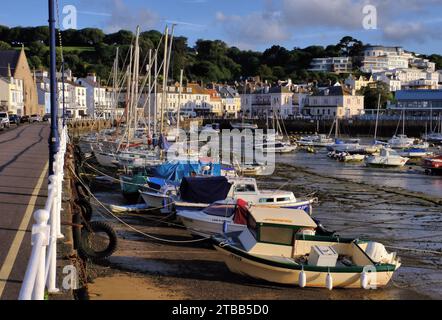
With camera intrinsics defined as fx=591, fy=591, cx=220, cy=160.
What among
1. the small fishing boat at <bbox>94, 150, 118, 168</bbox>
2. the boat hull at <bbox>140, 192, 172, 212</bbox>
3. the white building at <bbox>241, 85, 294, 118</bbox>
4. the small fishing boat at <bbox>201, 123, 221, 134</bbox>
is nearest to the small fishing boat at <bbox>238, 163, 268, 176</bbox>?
the small fishing boat at <bbox>94, 150, 118, 168</bbox>

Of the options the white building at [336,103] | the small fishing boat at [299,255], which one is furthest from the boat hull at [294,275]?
the white building at [336,103]

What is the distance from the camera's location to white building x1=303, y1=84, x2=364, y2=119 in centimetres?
14338

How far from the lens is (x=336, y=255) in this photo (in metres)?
14.9

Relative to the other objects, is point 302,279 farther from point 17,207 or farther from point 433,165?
point 433,165

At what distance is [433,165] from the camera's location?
5047cm

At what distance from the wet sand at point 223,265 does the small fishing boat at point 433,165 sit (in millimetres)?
21528

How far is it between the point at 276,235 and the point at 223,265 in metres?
1.95

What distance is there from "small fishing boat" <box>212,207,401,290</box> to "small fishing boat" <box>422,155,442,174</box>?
36914 millimetres

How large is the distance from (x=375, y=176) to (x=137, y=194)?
26.3m

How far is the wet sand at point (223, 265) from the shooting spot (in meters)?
13.8

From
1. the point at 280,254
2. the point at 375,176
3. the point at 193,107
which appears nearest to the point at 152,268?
the point at 280,254

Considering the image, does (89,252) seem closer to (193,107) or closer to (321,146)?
(321,146)

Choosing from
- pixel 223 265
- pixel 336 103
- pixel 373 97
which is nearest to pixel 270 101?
pixel 336 103

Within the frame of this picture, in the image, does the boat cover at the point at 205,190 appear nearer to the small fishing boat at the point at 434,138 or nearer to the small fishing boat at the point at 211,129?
the small fishing boat at the point at 434,138
